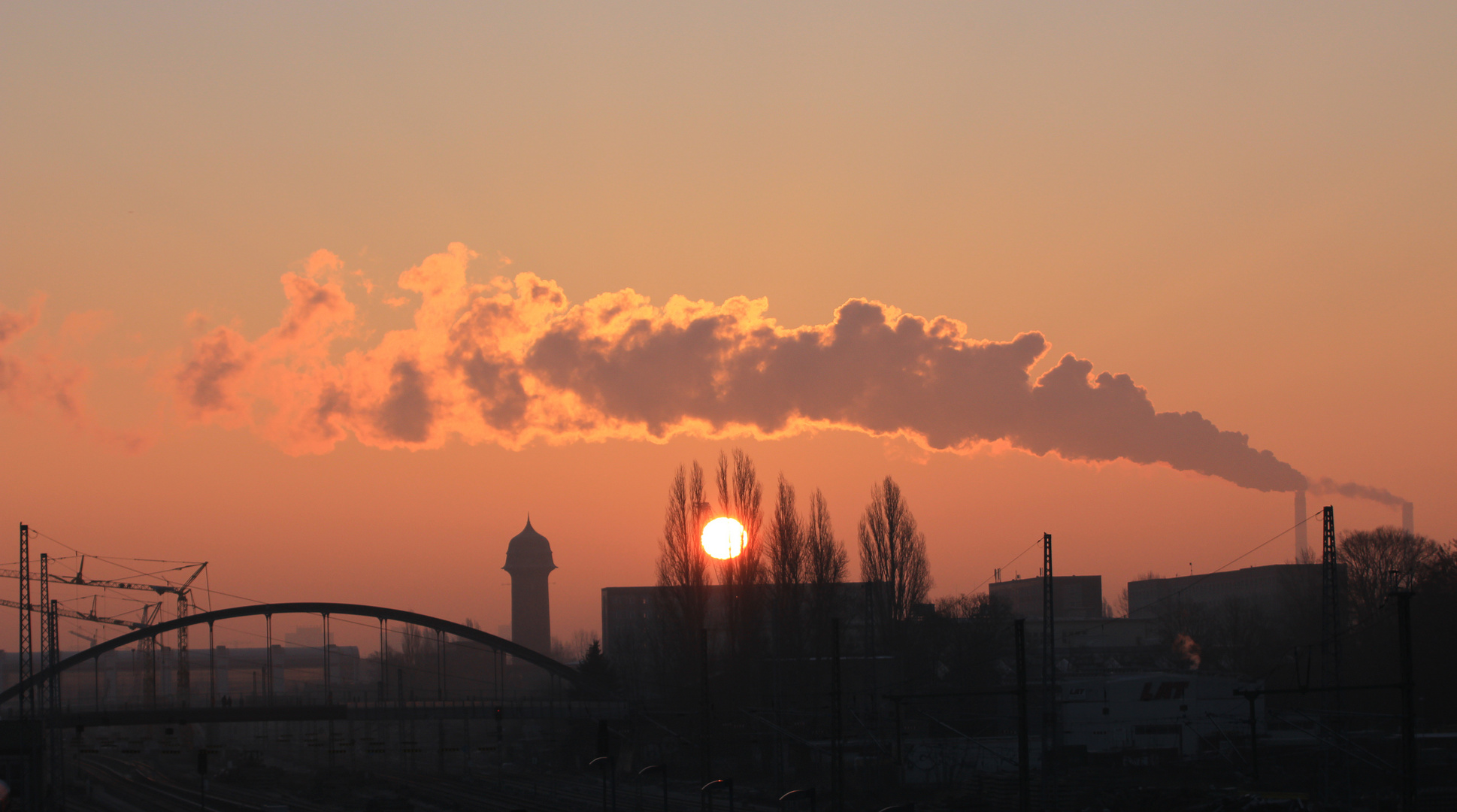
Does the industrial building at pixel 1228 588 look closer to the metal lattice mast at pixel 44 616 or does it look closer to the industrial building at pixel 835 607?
the industrial building at pixel 835 607

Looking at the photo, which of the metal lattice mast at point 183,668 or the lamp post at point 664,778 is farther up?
the lamp post at point 664,778

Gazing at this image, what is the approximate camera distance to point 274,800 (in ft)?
186

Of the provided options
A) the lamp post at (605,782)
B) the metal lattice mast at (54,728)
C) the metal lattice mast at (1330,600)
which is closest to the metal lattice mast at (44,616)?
the metal lattice mast at (54,728)

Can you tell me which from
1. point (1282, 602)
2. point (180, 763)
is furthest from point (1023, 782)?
point (1282, 602)

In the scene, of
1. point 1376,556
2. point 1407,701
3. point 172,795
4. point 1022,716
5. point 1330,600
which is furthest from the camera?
point 1376,556

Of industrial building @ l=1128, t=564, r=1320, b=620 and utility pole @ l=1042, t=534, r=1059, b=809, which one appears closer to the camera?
utility pole @ l=1042, t=534, r=1059, b=809

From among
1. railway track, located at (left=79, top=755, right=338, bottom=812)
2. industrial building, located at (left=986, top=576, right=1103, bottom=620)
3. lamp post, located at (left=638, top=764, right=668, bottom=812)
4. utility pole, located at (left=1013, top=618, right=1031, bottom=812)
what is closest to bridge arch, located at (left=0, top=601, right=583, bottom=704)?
railway track, located at (left=79, top=755, right=338, bottom=812)

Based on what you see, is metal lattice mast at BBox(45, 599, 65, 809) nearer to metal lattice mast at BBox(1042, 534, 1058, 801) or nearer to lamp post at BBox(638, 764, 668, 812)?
lamp post at BBox(638, 764, 668, 812)

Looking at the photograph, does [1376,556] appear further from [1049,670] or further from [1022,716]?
[1022,716]

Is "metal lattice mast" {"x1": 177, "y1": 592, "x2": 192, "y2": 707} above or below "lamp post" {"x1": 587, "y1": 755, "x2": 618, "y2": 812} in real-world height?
below

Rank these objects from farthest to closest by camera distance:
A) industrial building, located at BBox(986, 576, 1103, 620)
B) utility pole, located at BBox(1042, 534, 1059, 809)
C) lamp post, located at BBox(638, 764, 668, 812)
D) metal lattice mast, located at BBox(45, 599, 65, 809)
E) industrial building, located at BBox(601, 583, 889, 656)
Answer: industrial building, located at BBox(986, 576, 1103, 620) → industrial building, located at BBox(601, 583, 889, 656) → metal lattice mast, located at BBox(45, 599, 65, 809) → utility pole, located at BBox(1042, 534, 1059, 809) → lamp post, located at BBox(638, 764, 668, 812)

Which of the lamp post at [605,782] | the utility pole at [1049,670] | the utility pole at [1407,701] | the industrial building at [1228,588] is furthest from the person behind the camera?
the industrial building at [1228,588]

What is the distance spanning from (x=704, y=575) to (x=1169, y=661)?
45954mm

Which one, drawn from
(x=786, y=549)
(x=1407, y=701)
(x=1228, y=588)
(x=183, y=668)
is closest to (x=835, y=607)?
(x=786, y=549)
